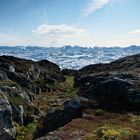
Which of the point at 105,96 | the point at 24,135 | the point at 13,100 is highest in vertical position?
the point at 105,96

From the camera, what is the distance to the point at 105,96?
130 ft

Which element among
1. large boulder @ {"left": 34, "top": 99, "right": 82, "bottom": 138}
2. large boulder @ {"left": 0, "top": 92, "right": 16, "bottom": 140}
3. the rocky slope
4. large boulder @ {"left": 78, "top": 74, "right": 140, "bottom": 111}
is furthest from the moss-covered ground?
large boulder @ {"left": 0, "top": 92, "right": 16, "bottom": 140}

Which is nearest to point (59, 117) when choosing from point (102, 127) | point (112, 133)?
point (102, 127)

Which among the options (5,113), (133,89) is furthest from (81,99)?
(5,113)

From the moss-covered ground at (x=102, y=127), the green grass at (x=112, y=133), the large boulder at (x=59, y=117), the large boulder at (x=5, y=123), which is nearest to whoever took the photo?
the green grass at (x=112, y=133)

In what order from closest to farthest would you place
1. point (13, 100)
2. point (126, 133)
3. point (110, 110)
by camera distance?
1. point (126, 133)
2. point (110, 110)
3. point (13, 100)

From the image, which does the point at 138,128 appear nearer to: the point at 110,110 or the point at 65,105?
the point at 110,110

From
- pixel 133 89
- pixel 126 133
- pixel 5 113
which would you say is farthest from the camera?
pixel 5 113

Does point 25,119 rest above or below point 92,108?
below

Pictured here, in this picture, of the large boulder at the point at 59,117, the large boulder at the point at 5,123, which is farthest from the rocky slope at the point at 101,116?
the large boulder at the point at 5,123

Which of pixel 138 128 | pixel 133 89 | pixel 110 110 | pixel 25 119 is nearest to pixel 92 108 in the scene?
pixel 110 110

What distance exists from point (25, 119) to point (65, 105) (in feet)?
60.8

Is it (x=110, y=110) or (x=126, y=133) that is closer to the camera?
(x=126, y=133)

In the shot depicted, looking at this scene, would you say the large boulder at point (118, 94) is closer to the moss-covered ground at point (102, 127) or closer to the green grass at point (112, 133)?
the moss-covered ground at point (102, 127)
